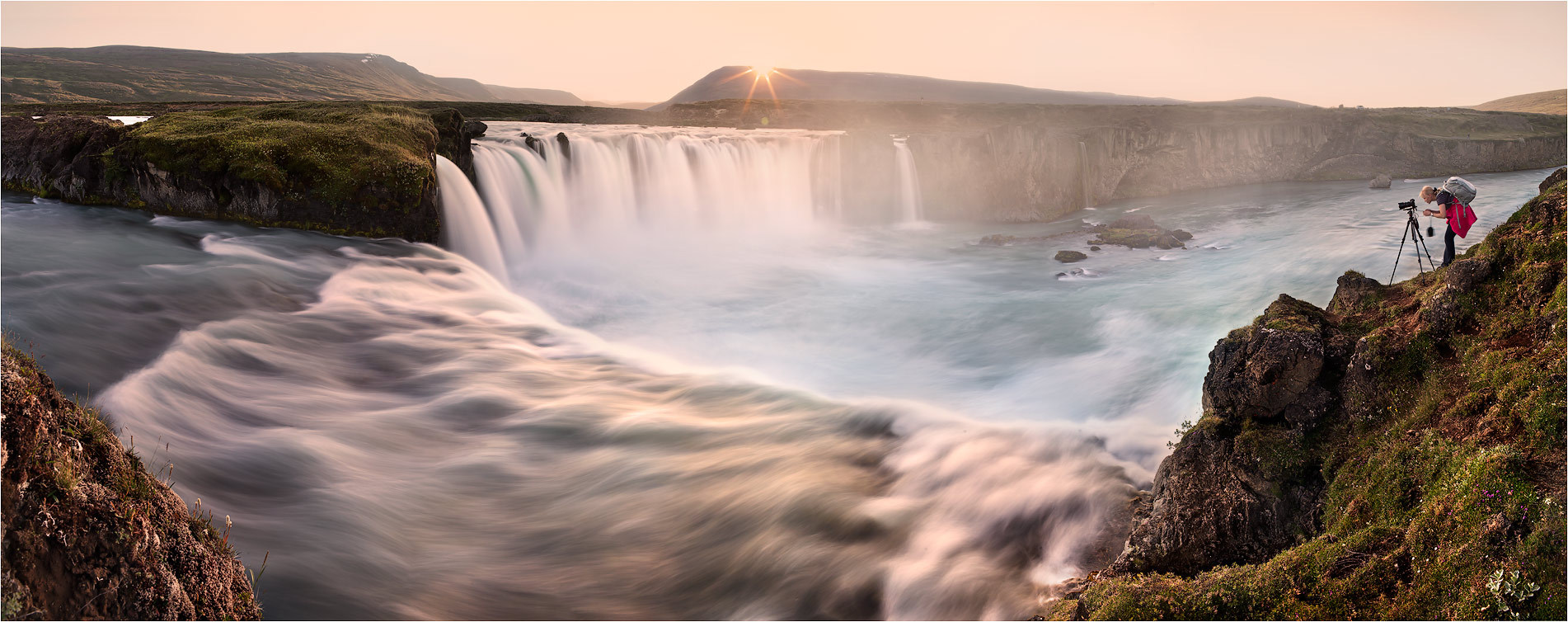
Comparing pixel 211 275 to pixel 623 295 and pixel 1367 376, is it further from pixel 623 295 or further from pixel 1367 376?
pixel 1367 376

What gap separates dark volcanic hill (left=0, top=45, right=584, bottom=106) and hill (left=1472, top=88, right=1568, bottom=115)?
548 ft

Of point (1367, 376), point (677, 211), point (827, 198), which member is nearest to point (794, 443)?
point (1367, 376)

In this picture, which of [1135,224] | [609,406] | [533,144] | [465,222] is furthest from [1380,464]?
[1135,224]

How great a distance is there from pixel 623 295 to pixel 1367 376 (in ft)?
64.2

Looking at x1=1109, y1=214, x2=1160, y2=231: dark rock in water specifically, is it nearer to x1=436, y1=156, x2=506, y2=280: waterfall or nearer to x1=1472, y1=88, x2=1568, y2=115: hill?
x1=436, y1=156, x2=506, y2=280: waterfall

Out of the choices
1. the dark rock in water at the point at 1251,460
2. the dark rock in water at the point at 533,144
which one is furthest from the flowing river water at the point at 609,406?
the dark rock in water at the point at 533,144

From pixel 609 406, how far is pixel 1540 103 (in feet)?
517

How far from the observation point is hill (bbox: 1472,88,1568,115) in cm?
10119

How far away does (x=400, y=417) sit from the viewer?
11430 millimetres

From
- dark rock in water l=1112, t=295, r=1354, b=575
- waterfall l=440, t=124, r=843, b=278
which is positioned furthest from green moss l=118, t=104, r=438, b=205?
dark rock in water l=1112, t=295, r=1354, b=575

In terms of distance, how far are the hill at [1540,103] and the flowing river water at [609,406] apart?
11440 centimetres

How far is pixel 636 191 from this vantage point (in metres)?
33.9

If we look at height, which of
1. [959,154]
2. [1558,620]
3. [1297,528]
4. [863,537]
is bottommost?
[863,537]

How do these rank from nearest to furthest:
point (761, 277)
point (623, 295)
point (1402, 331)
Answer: point (1402, 331), point (623, 295), point (761, 277)
